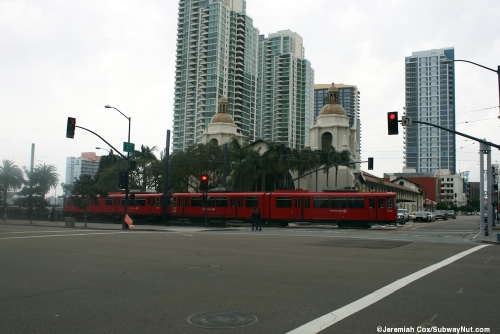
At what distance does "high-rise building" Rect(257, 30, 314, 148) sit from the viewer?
601ft

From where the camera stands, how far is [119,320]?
22.0 feet

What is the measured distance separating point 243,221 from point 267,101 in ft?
487

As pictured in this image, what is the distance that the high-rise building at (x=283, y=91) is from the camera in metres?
183

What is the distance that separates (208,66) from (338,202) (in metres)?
116

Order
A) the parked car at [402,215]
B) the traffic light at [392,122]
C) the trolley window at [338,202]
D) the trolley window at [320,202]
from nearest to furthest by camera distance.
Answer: the traffic light at [392,122] → the trolley window at [338,202] → the trolley window at [320,202] → the parked car at [402,215]

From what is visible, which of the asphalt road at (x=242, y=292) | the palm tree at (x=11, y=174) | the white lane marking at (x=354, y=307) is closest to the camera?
the white lane marking at (x=354, y=307)

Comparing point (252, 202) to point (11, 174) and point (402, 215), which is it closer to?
point (402, 215)

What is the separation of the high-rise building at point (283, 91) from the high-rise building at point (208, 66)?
920 inches

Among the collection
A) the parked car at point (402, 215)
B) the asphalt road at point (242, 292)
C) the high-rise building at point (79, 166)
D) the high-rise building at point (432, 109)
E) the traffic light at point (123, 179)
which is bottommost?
the asphalt road at point (242, 292)

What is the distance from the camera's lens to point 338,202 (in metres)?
38.6

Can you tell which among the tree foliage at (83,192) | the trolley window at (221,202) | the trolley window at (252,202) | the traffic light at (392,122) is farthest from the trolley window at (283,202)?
the traffic light at (392,122)

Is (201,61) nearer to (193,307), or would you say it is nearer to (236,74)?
(236,74)

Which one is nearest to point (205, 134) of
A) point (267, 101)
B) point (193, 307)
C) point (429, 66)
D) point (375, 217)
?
point (375, 217)

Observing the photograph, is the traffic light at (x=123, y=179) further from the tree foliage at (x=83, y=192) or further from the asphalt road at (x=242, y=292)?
the asphalt road at (x=242, y=292)
